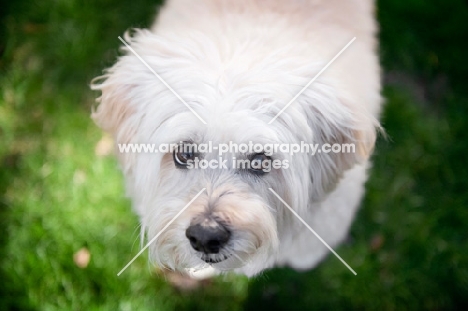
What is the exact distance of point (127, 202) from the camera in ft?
9.73

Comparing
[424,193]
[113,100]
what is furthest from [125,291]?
[424,193]

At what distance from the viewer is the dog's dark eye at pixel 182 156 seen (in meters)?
1.77

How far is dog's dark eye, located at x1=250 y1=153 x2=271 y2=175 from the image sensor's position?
176 centimetres

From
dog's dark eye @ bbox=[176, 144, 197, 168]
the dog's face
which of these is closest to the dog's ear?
the dog's face

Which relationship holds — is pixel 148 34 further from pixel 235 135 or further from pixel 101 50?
pixel 101 50

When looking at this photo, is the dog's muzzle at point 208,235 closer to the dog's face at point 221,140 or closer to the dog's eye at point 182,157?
the dog's face at point 221,140

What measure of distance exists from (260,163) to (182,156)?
0.98 feet

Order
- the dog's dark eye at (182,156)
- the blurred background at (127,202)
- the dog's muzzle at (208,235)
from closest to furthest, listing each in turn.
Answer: the dog's muzzle at (208,235) < the dog's dark eye at (182,156) < the blurred background at (127,202)

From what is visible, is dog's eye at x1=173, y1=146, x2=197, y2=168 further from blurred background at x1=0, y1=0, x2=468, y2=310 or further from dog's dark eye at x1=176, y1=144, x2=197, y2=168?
blurred background at x1=0, y1=0, x2=468, y2=310

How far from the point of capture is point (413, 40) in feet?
10.9

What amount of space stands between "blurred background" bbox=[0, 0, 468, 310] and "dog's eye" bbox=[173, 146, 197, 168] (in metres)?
1.20

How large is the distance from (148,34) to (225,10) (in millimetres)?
458

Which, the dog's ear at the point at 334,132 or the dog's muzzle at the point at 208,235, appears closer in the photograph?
the dog's muzzle at the point at 208,235

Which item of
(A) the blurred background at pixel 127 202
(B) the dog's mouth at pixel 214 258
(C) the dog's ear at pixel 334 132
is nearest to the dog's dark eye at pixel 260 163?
(C) the dog's ear at pixel 334 132
